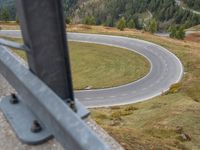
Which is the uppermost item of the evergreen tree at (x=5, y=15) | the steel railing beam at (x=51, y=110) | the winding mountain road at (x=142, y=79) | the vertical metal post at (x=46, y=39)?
the vertical metal post at (x=46, y=39)

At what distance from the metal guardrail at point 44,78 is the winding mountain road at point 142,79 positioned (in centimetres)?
4752

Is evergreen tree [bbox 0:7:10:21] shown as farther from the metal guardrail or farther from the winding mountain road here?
the metal guardrail

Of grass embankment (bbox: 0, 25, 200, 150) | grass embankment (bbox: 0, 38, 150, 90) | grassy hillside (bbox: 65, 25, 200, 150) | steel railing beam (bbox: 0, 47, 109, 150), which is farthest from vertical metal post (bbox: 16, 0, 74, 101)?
grass embankment (bbox: 0, 38, 150, 90)

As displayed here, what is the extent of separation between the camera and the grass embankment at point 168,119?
15.3m

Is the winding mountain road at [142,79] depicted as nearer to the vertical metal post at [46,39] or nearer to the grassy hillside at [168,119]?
the grassy hillside at [168,119]

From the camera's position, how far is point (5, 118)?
438 centimetres

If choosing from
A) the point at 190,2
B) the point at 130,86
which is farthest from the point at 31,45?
the point at 190,2

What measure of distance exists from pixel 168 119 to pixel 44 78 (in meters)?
22.2

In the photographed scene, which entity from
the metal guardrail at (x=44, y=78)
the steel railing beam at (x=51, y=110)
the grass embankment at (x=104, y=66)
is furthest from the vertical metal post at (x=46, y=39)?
the grass embankment at (x=104, y=66)

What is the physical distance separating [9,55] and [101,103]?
49024 mm

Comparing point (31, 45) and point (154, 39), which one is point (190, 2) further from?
point (31, 45)

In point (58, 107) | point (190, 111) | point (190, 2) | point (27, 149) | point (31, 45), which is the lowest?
point (190, 2)

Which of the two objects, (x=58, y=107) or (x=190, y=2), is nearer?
(x=58, y=107)

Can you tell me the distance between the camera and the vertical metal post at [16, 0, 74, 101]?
3.26 m
